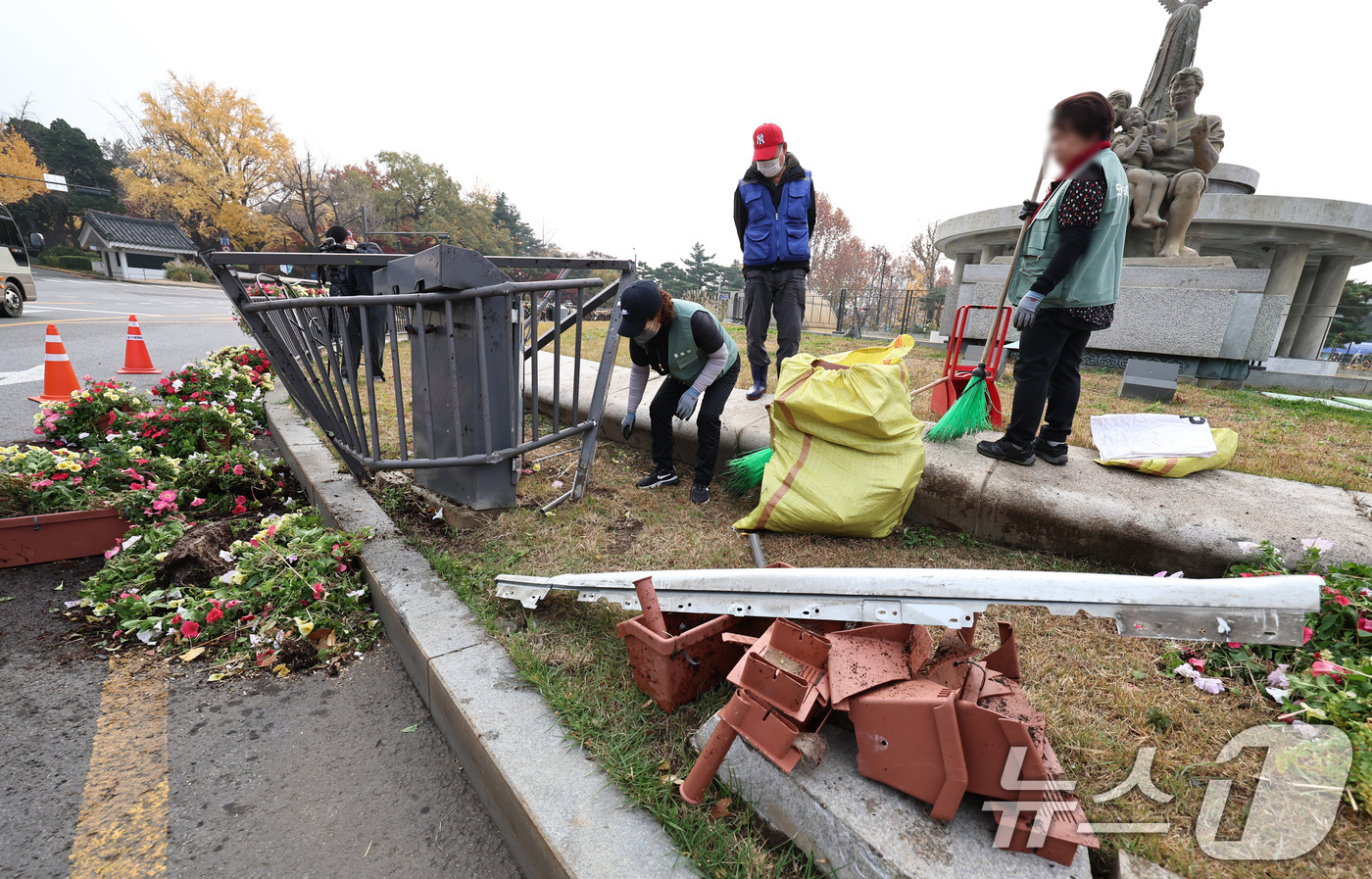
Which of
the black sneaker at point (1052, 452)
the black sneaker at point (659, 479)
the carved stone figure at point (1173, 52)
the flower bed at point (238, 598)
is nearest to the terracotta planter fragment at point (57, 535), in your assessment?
the flower bed at point (238, 598)

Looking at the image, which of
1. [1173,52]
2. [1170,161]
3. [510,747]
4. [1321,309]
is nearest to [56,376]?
[510,747]

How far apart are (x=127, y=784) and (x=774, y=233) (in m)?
4.01

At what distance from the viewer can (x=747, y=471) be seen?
3.27 m

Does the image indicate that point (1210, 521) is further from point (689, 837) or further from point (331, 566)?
point (331, 566)

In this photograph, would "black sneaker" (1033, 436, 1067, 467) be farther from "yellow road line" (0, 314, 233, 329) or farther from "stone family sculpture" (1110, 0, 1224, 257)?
"yellow road line" (0, 314, 233, 329)

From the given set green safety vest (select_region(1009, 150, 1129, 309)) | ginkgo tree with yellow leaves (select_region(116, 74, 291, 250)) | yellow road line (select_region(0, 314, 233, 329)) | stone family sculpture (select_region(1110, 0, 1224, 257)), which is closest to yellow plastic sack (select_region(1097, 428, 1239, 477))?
green safety vest (select_region(1009, 150, 1129, 309))

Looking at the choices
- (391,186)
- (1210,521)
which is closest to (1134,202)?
(1210,521)

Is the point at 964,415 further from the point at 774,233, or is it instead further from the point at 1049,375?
the point at 774,233

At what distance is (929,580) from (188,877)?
1.88 meters

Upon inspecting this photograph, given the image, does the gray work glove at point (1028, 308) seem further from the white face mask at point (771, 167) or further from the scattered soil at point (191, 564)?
the scattered soil at point (191, 564)

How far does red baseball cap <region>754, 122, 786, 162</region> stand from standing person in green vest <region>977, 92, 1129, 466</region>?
1.66m

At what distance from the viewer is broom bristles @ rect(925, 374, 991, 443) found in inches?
124

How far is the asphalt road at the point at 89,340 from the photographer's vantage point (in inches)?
213

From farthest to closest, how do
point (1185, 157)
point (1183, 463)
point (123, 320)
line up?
point (123, 320) → point (1185, 157) → point (1183, 463)
